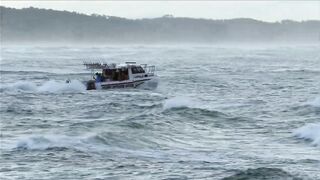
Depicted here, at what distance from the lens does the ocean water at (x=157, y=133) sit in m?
24.4

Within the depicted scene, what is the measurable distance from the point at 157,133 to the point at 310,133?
630cm

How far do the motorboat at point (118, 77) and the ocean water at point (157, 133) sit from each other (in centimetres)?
161

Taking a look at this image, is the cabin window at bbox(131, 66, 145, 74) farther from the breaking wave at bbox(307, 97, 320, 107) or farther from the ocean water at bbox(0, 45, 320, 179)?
the breaking wave at bbox(307, 97, 320, 107)

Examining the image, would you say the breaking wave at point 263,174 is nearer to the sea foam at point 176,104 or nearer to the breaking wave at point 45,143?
the breaking wave at point 45,143

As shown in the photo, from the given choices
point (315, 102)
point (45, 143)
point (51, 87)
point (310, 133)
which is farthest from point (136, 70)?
point (45, 143)

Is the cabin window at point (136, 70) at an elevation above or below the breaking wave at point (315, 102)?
above

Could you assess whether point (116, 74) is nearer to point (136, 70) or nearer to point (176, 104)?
point (136, 70)

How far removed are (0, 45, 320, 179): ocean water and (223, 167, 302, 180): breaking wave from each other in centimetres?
3

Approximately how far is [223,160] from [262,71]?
57896 mm

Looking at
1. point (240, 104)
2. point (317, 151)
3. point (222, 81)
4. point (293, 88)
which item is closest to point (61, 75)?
point (222, 81)

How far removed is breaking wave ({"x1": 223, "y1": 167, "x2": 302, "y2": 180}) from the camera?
23.1 m

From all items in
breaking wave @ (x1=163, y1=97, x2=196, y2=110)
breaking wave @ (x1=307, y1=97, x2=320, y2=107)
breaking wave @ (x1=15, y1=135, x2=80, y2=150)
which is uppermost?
breaking wave @ (x1=15, y1=135, x2=80, y2=150)

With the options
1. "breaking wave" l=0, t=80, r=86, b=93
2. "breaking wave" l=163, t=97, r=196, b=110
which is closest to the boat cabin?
"breaking wave" l=0, t=80, r=86, b=93

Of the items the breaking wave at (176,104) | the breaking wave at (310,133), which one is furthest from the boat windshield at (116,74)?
the breaking wave at (310,133)
